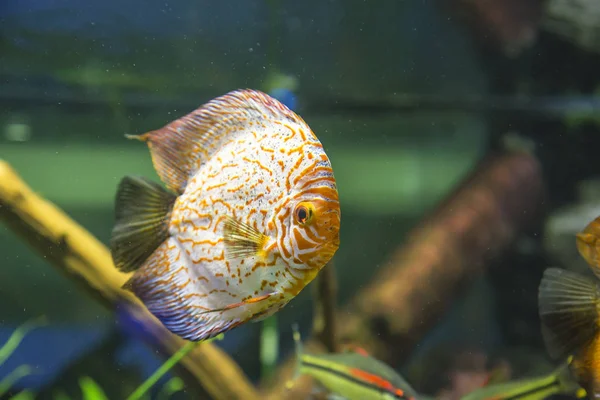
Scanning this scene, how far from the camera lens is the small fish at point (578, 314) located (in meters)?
1.27

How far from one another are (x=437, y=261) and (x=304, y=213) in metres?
2.55

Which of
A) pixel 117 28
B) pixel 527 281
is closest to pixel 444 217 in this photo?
pixel 527 281

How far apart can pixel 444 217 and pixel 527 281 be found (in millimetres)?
1137

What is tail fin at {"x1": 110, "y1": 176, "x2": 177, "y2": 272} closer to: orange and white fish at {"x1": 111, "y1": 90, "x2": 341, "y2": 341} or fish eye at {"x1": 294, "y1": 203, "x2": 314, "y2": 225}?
orange and white fish at {"x1": 111, "y1": 90, "x2": 341, "y2": 341}

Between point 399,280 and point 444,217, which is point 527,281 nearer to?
point 444,217

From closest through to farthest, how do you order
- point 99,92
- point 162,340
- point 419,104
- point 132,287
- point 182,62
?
point 132,287, point 162,340, point 182,62, point 99,92, point 419,104

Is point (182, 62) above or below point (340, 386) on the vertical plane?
above

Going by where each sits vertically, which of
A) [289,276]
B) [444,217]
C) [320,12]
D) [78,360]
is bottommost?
[78,360]

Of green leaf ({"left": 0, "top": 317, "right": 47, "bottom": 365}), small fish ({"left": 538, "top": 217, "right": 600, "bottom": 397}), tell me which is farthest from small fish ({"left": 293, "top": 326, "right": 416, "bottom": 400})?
green leaf ({"left": 0, "top": 317, "right": 47, "bottom": 365})

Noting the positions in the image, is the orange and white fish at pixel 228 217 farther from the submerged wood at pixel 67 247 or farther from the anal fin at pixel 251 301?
the submerged wood at pixel 67 247

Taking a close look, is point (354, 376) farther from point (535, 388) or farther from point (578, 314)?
point (578, 314)

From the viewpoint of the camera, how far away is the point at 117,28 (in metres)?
2.38

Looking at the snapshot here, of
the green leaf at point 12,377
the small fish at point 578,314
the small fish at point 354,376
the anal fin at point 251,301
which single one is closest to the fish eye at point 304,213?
the anal fin at point 251,301

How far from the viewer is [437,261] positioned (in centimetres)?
319
